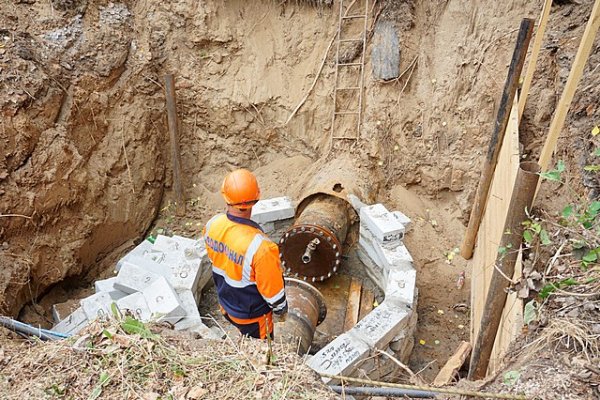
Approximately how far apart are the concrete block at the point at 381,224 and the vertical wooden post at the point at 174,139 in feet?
10.6

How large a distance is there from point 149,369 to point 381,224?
334 cm

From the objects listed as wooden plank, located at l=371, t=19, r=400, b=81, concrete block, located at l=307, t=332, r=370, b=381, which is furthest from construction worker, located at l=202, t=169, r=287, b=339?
wooden plank, located at l=371, t=19, r=400, b=81

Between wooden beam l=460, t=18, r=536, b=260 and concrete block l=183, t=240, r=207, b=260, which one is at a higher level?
wooden beam l=460, t=18, r=536, b=260

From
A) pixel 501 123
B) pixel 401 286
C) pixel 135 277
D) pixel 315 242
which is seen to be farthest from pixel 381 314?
pixel 135 277

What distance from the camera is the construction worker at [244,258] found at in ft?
10.2

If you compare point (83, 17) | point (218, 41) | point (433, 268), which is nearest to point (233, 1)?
point (218, 41)

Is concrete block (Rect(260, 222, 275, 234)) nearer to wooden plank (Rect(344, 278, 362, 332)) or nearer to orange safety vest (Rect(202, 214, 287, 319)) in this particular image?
wooden plank (Rect(344, 278, 362, 332))

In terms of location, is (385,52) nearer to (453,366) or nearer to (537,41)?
(537,41)

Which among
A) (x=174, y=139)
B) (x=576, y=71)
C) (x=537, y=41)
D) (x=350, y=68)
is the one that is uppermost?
(x=537, y=41)

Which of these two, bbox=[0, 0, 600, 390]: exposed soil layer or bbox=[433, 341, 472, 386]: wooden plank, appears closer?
bbox=[433, 341, 472, 386]: wooden plank

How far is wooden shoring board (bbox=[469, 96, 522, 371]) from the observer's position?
3.05 meters

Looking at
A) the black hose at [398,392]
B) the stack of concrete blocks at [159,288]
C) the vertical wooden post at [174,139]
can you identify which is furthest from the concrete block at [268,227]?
the black hose at [398,392]

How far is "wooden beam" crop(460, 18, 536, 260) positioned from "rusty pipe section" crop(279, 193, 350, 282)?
5.22 ft

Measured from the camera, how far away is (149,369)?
2.04 meters
